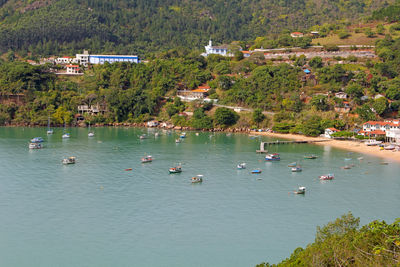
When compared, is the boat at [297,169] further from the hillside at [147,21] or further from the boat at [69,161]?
the hillside at [147,21]

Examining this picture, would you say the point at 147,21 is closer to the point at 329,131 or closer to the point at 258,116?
the point at 258,116

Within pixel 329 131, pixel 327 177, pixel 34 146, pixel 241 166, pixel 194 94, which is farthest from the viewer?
pixel 194 94

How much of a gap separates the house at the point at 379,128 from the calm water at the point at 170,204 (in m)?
10.4

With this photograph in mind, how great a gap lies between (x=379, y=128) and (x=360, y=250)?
55.1 meters

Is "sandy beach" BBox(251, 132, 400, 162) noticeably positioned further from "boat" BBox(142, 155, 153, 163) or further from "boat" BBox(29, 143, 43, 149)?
"boat" BBox(29, 143, 43, 149)

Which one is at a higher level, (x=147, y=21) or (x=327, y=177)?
(x=147, y=21)

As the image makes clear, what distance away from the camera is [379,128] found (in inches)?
2908

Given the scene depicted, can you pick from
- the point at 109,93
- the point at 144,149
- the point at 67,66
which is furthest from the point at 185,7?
the point at 144,149

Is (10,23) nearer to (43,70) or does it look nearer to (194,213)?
(43,70)

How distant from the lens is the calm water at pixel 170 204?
31344mm

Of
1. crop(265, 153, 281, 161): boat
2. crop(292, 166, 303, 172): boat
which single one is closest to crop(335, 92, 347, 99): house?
crop(265, 153, 281, 161): boat

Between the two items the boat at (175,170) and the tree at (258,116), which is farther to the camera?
the tree at (258,116)

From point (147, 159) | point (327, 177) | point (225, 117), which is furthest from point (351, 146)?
point (147, 159)

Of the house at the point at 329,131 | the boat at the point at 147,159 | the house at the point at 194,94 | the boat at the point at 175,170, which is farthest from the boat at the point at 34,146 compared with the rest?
the house at the point at 329,131
